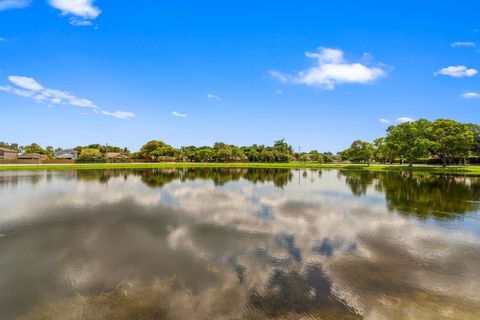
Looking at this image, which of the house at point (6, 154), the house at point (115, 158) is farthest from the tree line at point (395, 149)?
the house at point (6, 154)

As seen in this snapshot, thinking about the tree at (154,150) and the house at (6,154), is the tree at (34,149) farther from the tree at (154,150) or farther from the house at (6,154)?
the tree at (154,150)

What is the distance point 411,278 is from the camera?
782 cm

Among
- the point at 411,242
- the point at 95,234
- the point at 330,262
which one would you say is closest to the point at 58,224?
the point at 95,234

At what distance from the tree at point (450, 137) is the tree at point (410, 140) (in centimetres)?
173

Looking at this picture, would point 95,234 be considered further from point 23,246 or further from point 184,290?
point 184,290

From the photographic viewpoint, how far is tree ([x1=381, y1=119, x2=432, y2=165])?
183ft

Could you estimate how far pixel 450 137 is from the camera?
5556 centimetres

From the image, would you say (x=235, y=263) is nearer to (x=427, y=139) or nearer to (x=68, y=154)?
(x=427, y=139)

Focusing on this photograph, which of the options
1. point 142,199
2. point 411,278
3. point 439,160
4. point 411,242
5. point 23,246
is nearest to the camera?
point 411,278

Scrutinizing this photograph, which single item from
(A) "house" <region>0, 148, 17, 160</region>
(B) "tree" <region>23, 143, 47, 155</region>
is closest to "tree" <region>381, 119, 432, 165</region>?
(A) "house" <region>0, 148, 17, 160</region>

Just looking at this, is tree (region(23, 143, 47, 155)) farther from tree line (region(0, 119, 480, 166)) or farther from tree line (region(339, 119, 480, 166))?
tree line (region(339, 119, 480, 166))

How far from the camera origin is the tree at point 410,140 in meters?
55.9

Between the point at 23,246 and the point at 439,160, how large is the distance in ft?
316

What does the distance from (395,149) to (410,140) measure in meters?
3.90
